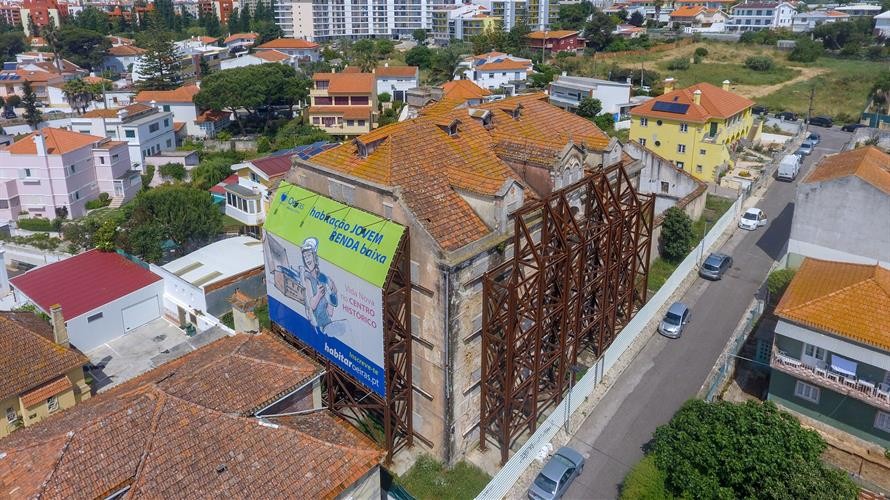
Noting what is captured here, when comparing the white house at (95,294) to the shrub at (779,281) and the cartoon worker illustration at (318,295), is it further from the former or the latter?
the shrub at (779,281)

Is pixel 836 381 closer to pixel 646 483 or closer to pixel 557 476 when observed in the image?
pixel 646 483

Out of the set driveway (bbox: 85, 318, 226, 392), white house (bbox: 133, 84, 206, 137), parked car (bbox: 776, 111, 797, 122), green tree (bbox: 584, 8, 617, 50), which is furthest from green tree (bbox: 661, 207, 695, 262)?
green tree (bbox: 584, 8, 617, 50)

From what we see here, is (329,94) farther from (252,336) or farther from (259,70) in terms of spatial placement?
(252,336)

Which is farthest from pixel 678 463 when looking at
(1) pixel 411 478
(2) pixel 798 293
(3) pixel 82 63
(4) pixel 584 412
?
(3) pixel 82 63

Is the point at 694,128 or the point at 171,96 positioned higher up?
the point at 694,128

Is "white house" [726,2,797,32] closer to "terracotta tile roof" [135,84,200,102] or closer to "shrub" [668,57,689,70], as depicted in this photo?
"shrub" [668,57,689,70]

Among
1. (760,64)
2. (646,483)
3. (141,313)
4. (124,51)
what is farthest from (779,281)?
(124,51)
